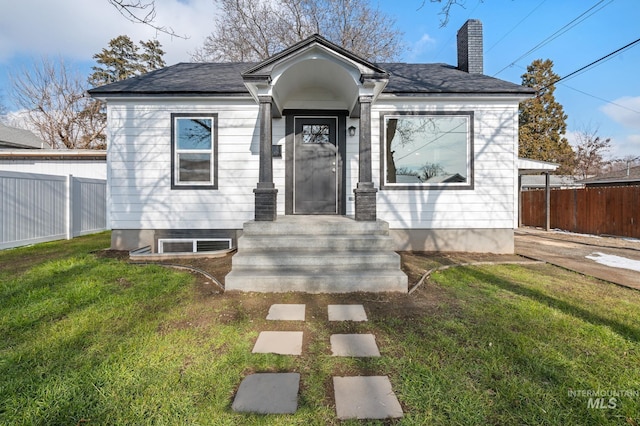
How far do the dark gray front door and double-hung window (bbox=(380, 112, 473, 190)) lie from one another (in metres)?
1.13

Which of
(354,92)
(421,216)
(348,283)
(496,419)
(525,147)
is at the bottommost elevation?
(496,419)

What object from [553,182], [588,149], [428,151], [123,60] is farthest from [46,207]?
[588,149]

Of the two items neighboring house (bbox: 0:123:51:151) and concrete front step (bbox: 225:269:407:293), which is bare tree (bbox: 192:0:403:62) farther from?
concrete front step (bbox: 225:269:407:293)

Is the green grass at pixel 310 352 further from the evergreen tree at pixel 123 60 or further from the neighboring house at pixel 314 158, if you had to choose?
the evergreen tree at pixel 123 60

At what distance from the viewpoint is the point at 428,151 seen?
20.2ft

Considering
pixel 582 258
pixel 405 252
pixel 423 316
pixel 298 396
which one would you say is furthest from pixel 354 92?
pixel 582 258

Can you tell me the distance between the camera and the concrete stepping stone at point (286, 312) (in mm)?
2876

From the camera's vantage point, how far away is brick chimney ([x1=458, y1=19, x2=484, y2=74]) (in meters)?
7.11

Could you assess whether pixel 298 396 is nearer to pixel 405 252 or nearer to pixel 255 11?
pixel 405 252

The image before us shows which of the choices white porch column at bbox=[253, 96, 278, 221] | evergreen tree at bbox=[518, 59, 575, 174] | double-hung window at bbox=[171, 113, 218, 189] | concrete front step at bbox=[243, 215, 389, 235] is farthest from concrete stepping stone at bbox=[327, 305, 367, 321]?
evergreen tree at bbox=[518, 59, 575, 174]

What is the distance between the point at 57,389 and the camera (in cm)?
176

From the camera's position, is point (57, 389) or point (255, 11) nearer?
point (57, 389)

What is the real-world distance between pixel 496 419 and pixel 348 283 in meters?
2.09

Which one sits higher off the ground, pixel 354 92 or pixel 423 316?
pixel 354 92
